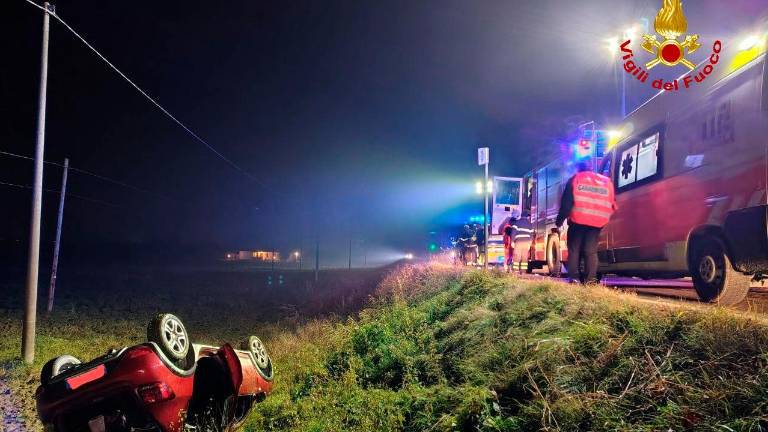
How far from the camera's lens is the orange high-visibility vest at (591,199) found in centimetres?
733

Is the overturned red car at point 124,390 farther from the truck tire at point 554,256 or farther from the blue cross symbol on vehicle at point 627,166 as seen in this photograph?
the truck tire at point 554,256

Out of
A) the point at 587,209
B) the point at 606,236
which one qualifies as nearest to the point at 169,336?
the point at 587,209

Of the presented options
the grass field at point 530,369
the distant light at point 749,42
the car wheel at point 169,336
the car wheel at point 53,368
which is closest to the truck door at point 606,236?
the grass field at point 530,369

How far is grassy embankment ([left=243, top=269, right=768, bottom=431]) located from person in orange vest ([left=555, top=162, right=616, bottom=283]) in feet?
4.75

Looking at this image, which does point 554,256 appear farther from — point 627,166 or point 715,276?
point 715,276

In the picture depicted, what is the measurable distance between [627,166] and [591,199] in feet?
5.58

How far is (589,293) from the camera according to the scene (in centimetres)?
540

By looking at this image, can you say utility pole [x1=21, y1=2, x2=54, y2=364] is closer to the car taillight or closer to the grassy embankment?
the grassy embankment

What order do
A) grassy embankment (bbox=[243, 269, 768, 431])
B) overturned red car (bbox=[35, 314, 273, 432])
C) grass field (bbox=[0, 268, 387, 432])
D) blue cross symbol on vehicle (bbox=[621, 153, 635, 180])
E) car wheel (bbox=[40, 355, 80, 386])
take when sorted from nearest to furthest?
grassy embankment (bbox=[243, 269, 768, 431]), overturned red car (bbox=[35, 314, 273, 432]), car wheel (bbox=[40, 355, 80, 386]), blue cross symbol on vehicle (bbox=[621, 153, 635, 180]), grass field (bbox=[0, 268, 387, 432])

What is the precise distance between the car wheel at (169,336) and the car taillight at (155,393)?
0.42 meters

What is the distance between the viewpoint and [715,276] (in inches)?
221

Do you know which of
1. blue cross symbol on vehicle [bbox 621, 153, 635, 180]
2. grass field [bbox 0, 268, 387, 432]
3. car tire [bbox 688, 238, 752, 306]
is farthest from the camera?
grass field [bbox 0, 268, 387, 432]

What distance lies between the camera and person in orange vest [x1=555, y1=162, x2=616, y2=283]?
7344 millimetres

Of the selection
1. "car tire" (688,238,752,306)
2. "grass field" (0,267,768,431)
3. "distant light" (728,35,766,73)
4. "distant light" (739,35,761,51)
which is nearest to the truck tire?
"grass field" (0,267,768,431)
